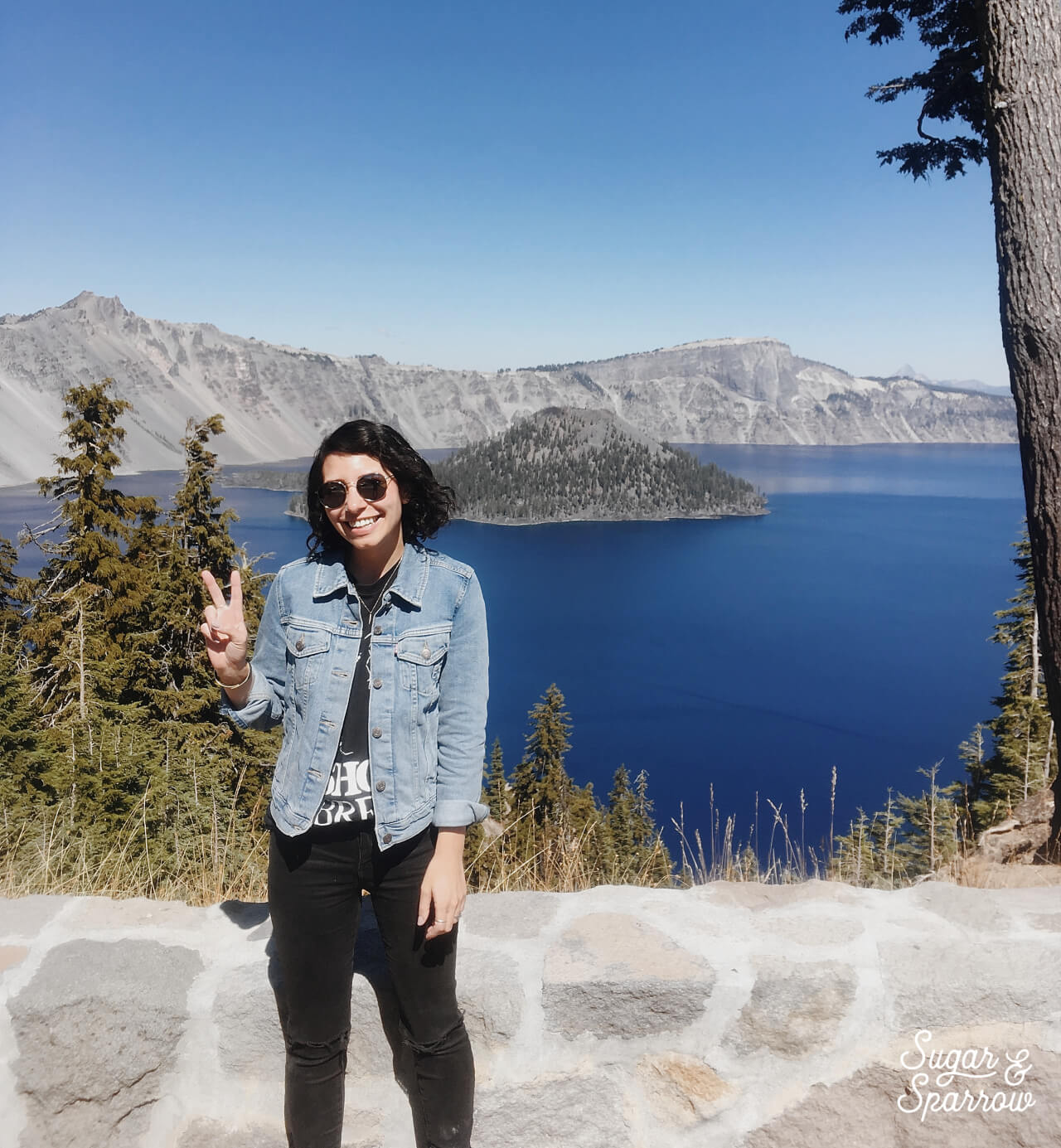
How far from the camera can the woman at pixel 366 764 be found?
2018mm

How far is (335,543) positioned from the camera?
227 centimetres

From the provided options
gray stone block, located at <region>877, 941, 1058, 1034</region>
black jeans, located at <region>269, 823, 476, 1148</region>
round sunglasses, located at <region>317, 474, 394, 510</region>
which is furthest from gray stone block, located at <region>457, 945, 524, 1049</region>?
round sunglasses, located at <region>317, 474, 394, 510</region>

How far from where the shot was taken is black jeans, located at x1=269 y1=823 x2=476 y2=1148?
6.64 ft

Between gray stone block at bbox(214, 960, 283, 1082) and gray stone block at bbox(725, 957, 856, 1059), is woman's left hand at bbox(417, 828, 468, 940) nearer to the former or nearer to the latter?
gray stone block at bbox(214, 960, 283, 1082)

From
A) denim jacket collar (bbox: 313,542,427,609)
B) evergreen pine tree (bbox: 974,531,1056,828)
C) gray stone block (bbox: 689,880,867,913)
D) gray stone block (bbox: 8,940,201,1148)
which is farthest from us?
evergreen pine tree (bbox: 974,531,1056,828)

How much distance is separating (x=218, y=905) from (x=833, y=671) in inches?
2391

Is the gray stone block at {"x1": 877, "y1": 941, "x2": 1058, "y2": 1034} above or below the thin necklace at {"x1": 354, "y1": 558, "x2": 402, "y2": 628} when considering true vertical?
below

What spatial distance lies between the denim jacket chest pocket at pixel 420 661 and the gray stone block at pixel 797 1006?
4.21 feet

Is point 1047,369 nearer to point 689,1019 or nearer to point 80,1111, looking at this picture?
point 689,1019

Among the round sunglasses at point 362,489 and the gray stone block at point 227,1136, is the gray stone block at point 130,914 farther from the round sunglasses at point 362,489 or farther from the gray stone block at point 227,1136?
the round sunglasses at point 362,489

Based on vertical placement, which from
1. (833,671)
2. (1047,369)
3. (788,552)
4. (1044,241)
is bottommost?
(833,671)

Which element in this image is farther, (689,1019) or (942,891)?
(942,891)

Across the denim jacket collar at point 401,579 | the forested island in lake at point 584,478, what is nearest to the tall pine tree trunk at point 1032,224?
Result: the denim jacket collar at point 401,579

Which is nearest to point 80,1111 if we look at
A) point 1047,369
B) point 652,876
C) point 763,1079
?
point 763,1079
